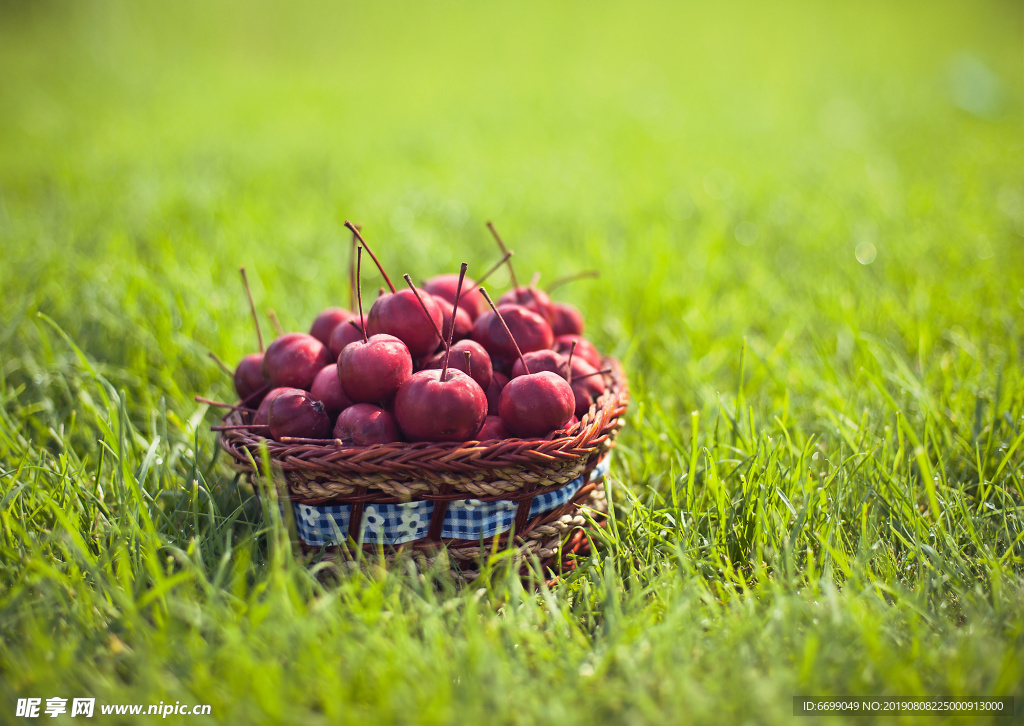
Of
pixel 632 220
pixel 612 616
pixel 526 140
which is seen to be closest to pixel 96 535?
pixel 612 616

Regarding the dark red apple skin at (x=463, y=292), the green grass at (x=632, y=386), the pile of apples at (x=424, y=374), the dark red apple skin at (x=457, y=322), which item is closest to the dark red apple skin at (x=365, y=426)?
the pile of apples at (x=424, y=374)

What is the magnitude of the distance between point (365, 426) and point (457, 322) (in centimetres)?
47

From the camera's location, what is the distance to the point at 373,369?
152 centimetres

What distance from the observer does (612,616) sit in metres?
1.34

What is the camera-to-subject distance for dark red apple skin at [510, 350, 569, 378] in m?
1.71

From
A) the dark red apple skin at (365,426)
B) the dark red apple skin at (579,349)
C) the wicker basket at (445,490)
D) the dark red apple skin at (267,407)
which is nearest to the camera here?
the wicker basket at (445,490)

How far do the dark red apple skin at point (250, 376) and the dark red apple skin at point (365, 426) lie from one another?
41 cm

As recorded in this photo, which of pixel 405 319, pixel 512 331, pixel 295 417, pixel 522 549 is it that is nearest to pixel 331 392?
pixel 295 417

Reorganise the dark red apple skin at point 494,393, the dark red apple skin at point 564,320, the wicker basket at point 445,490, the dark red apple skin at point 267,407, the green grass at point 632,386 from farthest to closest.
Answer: the dark red apple skin at point 564,320 → the dark red apple skin at point 494,393 → the dark red apple skin at point 267,407 → the wicker basket at point 445,490 → the green grass at point 632,386

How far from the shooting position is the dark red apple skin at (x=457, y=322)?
1.80 m

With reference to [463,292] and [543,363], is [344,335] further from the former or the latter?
[543,363]

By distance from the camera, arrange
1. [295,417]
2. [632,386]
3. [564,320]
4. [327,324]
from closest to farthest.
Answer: [295,417]
[327,324]
[564,320]
[632,386]

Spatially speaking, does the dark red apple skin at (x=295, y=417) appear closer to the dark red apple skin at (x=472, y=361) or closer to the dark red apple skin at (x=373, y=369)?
the dark red apple skin at (x=373, y=369)

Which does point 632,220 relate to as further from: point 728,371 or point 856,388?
point 856,388
